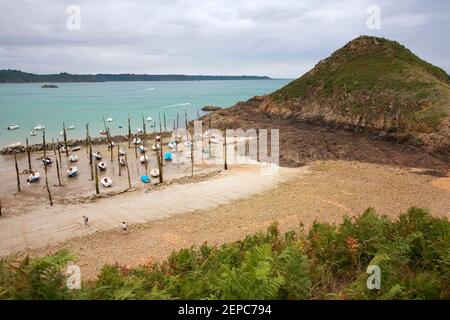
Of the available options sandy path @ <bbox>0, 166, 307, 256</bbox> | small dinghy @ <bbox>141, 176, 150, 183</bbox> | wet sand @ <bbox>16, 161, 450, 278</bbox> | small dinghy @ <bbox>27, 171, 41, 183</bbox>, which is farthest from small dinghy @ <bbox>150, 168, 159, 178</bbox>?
wet sand @ <bbox>16, 161, 450, 278</bbox>

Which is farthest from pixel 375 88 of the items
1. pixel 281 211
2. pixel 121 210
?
pixel 121 210

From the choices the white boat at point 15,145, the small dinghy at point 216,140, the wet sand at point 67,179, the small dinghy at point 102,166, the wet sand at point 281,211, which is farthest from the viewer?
the white boat at point 15,145

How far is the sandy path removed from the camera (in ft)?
75.8

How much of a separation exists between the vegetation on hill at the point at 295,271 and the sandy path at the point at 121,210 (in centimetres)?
1479

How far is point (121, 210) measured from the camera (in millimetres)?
26938

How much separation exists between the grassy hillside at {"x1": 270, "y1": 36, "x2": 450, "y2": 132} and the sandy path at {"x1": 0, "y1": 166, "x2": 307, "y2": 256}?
68.7 feet

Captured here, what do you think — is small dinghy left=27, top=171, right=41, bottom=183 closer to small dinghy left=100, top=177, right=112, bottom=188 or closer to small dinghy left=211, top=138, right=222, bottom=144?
small dinghy left=100, top=177, right=112, bottom=188

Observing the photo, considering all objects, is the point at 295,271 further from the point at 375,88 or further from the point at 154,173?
the point at 375,88

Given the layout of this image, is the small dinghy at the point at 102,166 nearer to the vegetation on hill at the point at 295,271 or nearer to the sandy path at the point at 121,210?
the sandy path at the point at 121,210

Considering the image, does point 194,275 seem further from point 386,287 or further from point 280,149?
point 280,149

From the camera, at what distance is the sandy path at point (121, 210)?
23.1 meters

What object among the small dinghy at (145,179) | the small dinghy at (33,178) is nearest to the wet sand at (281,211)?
the small dinghy at (145,179)

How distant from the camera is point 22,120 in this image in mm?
81250
